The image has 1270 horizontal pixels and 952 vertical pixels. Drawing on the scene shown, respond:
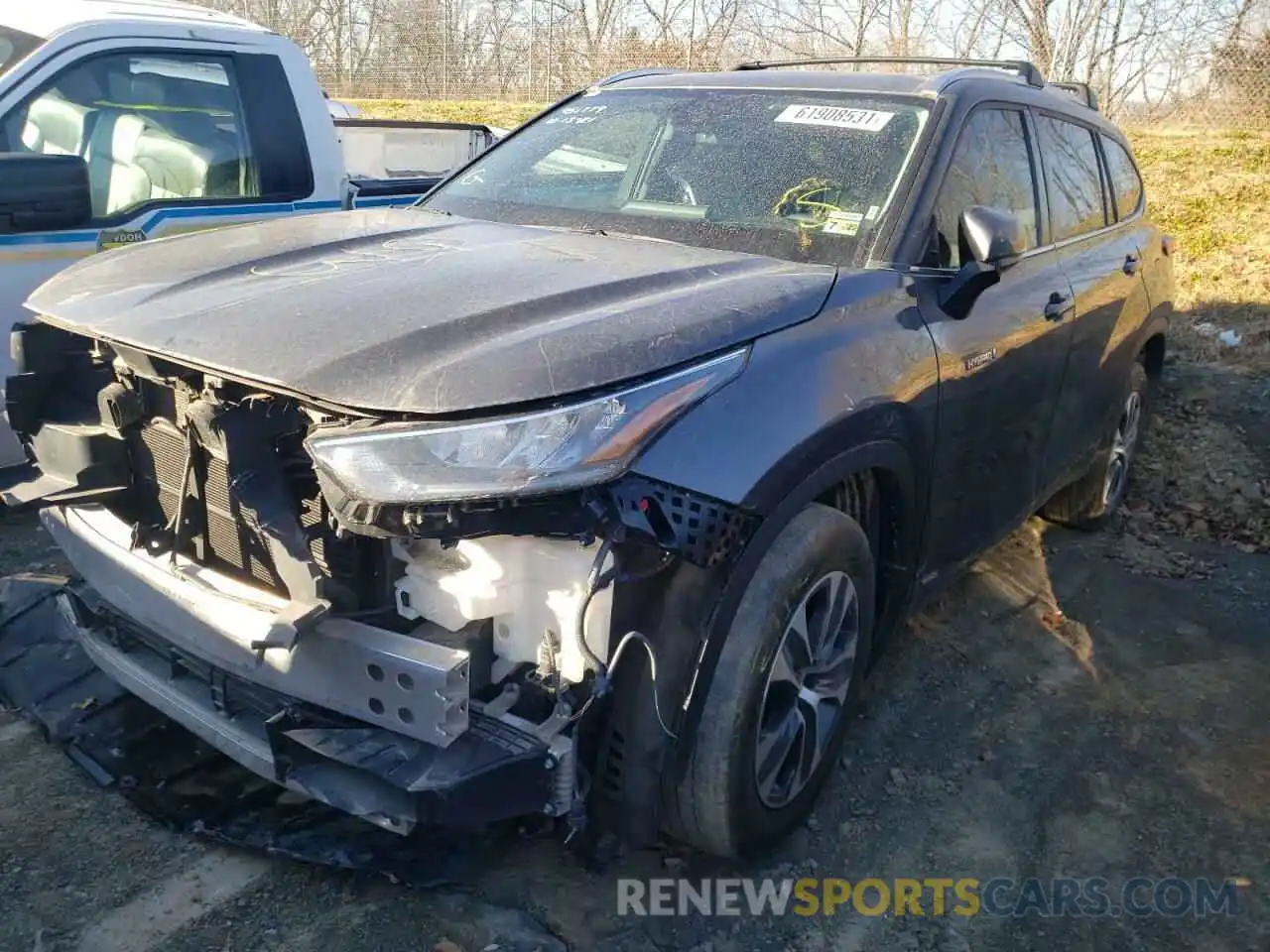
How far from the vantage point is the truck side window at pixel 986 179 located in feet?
10.2

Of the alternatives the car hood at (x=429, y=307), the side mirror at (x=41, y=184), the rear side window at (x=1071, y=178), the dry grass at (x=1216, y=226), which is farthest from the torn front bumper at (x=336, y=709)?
the dry grass at (x=1216, y=226)

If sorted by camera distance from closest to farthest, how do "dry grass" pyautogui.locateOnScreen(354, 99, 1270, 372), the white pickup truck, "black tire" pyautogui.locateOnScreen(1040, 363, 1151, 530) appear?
the white pickup truck → "black tire" pyautogui.locateOnScreen(1040, 363, 1151, 530) → "dry grass" pyautogui.locateOnScreen(354, 99, 1270, 372)

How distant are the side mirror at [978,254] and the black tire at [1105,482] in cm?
213

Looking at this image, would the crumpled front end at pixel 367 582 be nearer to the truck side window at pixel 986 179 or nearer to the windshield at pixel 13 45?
the truck side window at pixel 986 179

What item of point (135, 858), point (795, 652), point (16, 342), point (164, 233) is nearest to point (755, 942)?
point (795, 652)

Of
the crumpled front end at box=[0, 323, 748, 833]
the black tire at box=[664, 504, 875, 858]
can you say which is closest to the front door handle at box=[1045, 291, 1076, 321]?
the black tire at box=[664, 504, 875, 858]

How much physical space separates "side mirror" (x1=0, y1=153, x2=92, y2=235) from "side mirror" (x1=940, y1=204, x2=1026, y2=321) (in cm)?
286

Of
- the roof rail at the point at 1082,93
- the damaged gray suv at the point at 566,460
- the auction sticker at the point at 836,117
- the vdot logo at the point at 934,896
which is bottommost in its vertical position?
the vdot logo at the point at 934,896

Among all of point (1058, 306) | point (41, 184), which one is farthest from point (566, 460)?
point (41, 184)

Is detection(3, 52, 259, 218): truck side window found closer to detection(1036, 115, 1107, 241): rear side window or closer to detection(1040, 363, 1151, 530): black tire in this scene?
detection(1036, 115, 1107, 241): rear side window

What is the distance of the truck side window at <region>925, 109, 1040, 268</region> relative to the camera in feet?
10.2

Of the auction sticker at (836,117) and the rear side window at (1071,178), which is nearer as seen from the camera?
the auction sticker at (836,117)

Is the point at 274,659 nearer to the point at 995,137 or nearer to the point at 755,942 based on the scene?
the point at 755,942

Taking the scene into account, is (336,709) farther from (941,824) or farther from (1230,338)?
(1230,338)
